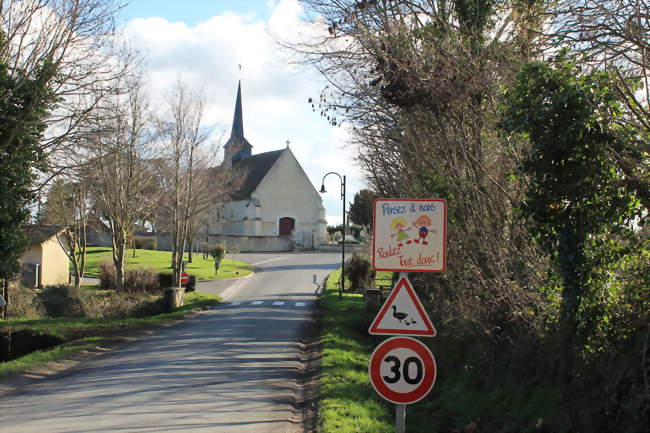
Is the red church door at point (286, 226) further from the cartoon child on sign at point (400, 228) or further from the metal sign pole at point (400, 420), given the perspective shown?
the metal sign pole at point (400, 420)

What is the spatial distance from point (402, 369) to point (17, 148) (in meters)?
14.9

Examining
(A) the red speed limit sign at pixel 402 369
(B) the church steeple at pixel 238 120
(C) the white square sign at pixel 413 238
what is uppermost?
(B) the church steeple at pixel 238 120

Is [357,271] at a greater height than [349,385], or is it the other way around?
[357,271]

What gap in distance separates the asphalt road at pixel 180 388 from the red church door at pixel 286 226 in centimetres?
5858

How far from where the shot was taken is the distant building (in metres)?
34.6

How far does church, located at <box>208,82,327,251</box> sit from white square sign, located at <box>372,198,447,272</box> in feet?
228

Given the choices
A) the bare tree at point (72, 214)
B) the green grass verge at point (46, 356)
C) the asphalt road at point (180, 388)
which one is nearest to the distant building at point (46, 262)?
the bare tree at point (72, 214)

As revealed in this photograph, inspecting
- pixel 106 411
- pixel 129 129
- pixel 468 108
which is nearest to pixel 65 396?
pixel 106 411

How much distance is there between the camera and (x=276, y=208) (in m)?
79.8

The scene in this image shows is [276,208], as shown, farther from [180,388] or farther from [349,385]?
[180,388]

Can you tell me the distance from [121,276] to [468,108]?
21620 mm

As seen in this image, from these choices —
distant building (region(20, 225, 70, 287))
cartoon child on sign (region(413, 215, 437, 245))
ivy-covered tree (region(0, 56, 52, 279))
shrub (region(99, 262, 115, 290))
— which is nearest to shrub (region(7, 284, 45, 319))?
ivy-covered tree (region(0, 56, 52, 279))

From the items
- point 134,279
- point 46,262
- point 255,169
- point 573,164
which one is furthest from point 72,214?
point 255,169

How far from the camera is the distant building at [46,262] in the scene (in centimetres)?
3459
